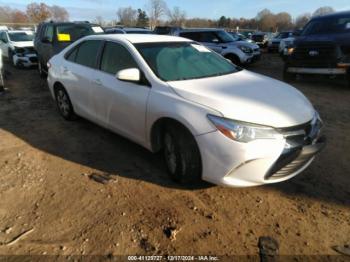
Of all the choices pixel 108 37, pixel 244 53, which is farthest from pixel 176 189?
pixel 244 53

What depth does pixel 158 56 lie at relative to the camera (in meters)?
4.14

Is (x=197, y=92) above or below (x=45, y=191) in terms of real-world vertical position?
above

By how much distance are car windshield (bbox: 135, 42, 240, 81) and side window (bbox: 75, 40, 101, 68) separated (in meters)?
0.96

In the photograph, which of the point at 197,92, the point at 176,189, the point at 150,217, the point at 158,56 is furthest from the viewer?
the point at 158,56

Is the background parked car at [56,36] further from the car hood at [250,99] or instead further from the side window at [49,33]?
the car hood at [250,99]

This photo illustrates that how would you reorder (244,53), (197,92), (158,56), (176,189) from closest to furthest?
(197,92) < (176,189) < (158,56) < (244,53)

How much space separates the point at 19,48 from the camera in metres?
13.5

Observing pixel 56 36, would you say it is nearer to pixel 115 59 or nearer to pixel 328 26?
pixel 115 59

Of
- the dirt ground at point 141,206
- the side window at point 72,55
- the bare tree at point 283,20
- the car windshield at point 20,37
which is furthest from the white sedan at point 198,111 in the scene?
the bare tree at point 283,20

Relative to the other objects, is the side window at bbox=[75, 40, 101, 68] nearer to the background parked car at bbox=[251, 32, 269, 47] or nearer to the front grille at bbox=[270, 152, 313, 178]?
the front grille at bbox=[270, 152, 313, 178]

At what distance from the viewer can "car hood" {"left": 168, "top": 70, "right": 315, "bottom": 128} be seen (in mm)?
3131

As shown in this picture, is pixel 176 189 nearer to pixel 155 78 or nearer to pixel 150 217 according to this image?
pixel 150 217

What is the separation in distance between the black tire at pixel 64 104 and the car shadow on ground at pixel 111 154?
13cm

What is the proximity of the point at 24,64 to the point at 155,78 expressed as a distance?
429 inches
